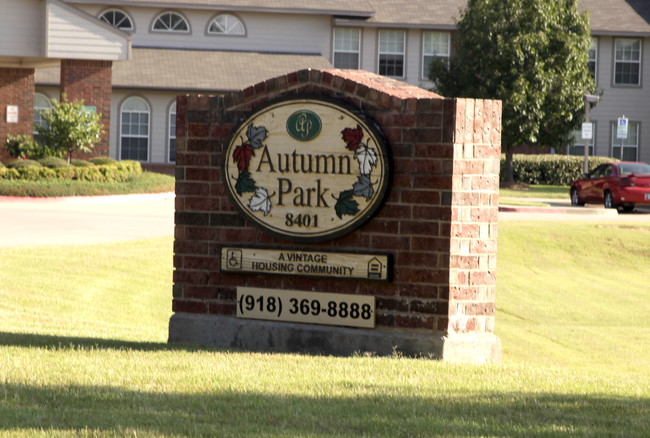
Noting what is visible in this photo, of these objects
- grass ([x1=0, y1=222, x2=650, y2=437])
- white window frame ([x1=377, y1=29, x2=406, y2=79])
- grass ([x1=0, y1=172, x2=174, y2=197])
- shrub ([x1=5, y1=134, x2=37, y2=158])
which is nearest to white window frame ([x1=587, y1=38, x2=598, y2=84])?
white window frame ([x1=377, y1=29, x2=406, y2=79])

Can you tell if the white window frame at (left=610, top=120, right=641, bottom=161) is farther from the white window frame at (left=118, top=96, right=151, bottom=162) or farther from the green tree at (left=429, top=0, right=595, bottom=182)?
the white window frame at (left=118, top=96, right=151, bottom=162)

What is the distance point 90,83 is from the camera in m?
29.1

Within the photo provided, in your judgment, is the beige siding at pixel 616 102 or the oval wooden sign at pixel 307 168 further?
the beige siding at pixel 616 102

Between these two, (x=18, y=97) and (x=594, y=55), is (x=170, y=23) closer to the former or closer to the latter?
(x=18, y=97)

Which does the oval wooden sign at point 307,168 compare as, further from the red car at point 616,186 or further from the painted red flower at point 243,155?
the red car at point 616,186

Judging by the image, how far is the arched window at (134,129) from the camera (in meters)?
39.2

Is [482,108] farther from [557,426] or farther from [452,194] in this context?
[557,426]

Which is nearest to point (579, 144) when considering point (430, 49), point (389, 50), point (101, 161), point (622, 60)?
point (622, 60)

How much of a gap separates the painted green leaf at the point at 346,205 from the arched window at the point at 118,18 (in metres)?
36.6

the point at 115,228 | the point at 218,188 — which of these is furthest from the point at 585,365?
the point at 115,228

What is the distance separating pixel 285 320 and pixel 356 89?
1.84m

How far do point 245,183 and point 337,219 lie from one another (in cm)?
81

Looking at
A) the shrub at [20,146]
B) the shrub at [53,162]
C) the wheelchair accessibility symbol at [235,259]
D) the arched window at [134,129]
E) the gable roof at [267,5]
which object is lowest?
the wheelchair accessibility symbol at [235,259]

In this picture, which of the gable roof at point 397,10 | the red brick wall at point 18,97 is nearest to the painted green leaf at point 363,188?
the red brick wall at point 18,97
